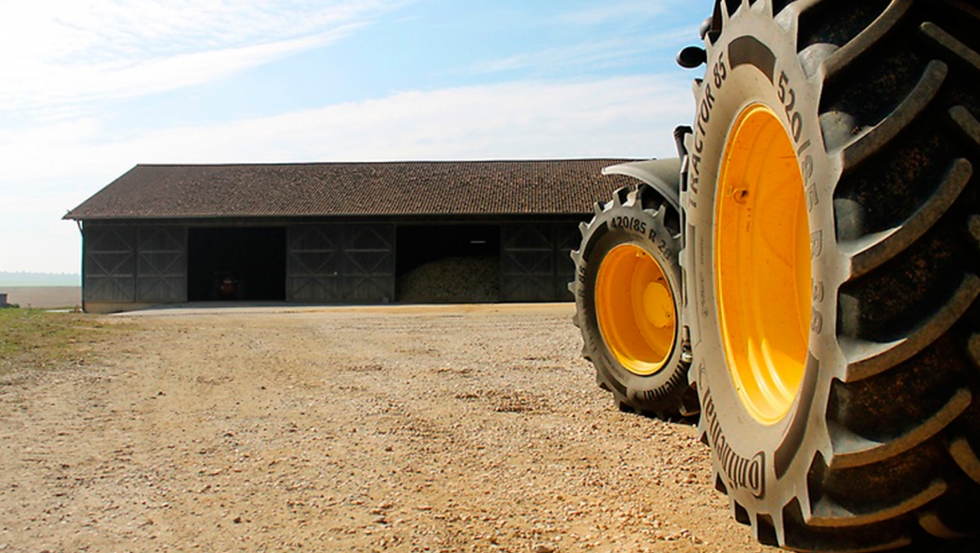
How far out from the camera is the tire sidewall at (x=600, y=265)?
5020 millimetres

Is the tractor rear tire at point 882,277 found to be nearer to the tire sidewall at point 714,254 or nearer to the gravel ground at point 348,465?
the tire sidewall at point 714,254

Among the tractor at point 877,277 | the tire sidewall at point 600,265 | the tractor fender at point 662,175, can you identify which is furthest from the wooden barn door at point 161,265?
the tractor at point 877,277

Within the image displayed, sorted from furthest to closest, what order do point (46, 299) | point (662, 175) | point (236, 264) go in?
point (46, 299), point (236, 264), point (662, 175)

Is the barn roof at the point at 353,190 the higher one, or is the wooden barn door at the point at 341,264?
the barn roof at the point at 353,190

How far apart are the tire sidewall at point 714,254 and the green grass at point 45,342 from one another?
7136mm

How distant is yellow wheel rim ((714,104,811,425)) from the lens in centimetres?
279

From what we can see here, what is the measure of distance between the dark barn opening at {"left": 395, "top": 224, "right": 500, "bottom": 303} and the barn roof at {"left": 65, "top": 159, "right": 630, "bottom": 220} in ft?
8.73

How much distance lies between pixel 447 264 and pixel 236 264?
10454 mm

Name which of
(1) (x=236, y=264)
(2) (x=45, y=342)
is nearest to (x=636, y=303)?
(2) (x=45, y=342)

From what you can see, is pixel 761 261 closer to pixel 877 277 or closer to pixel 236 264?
pixel 877 277

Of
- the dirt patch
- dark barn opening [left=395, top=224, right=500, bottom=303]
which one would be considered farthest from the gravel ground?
the dirt patch

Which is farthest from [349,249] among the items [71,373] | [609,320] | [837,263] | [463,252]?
[837,263]

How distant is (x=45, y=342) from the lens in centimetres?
1089

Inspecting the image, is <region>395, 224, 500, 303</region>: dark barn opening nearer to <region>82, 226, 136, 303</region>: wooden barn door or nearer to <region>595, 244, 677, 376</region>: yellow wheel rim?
<region>82, 226, 136, 303</region>: wooden barn door
